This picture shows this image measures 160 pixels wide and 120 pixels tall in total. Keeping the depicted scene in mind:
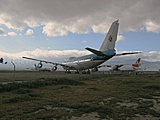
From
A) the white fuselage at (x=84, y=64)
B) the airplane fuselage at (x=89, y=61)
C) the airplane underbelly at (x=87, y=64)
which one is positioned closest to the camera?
the airplane fuselage at (x=89, y=61)

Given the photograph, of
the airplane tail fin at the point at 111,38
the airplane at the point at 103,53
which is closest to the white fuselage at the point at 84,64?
the airplane at the point at 103,53

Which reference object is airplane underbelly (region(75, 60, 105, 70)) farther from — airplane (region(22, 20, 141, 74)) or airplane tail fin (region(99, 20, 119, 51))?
airplane tail fin (region(99, 20, 119, 51))

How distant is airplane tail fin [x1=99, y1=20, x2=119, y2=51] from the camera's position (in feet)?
135

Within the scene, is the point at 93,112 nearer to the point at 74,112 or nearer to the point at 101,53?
the point at 74,112

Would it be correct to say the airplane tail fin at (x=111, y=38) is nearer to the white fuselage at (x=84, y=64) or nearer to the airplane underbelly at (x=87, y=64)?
the airplane underbelly at (x=87, y=64)

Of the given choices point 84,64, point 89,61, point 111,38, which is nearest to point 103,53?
point 111,38

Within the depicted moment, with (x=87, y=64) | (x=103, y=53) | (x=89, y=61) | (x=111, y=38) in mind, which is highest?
(x=111, y=38)

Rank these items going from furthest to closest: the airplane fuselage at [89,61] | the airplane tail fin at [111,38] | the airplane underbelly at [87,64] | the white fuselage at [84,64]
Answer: the white fuselage at [84,64]
the airplane underbelly at [87,64]
the airplane fuselage at [89,61]
the airplane tail fin at [111,38]

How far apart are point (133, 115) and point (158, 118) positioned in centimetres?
105

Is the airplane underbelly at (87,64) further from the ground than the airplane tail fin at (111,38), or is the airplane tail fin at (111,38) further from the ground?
the airplane tail fin at (111,38)

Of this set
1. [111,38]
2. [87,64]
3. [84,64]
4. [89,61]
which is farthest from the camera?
[84,64]

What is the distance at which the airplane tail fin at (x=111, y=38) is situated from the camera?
4100 cm

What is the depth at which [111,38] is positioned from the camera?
42.4m

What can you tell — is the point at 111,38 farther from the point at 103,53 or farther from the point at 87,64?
the point at 87,64
